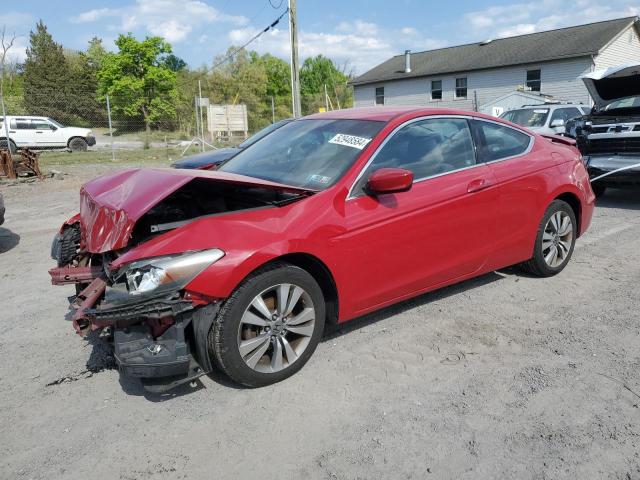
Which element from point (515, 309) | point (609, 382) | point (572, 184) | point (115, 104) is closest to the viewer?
point (609, 382)

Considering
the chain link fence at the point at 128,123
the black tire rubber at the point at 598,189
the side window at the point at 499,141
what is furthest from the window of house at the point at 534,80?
the side window at the point at 499,141

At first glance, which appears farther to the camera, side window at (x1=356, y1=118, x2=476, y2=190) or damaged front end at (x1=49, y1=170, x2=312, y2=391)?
side window at (x1=356, y1=118, x2=476, y2=190)

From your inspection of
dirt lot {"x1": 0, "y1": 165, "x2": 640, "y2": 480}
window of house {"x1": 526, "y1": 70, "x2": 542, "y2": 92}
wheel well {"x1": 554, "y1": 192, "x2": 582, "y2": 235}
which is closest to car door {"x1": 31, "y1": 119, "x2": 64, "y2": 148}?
dirt lot {"x1": 0, "y1": 165, "x2": 640, "y2": 480}

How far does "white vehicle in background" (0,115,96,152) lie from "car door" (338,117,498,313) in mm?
23835

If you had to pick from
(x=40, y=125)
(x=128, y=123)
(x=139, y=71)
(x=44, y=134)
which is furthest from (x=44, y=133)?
(x=139, y=71)

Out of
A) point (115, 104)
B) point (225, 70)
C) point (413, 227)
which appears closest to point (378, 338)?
point (413, 227)

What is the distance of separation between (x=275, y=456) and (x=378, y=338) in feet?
4.78

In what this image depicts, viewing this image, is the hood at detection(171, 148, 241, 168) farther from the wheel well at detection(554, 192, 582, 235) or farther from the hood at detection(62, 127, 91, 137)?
the hood at detection(62, 127, 91, 137)

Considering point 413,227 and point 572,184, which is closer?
point 413,227

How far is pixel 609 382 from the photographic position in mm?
3246

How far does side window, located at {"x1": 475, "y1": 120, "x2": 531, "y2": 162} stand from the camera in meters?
4.44

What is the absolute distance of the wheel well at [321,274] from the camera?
3316mm

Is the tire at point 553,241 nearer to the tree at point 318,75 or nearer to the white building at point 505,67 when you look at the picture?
the white building at point 505,67

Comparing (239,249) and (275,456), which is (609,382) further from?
(239,249)
